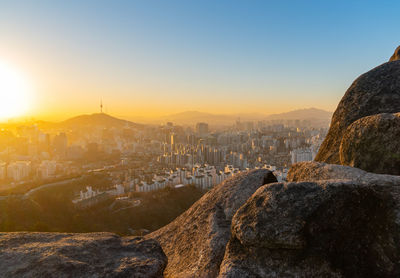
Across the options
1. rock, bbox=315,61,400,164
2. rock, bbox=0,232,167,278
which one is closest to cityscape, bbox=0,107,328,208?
rock, bbox=315,61,400,164

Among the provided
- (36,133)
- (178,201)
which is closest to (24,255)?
(178,201)

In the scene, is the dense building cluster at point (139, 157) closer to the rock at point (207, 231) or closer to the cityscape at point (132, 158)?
the cityscape at point (132, 158)

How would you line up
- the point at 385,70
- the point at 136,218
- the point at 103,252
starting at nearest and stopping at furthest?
the point at 103,252
the point at 385,70
the point at 136,218

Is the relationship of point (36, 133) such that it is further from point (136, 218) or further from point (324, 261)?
point (324, 261)

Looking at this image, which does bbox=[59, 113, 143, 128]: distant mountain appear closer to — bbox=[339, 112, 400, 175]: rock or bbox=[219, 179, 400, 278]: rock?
bbox=[339, 112, 400, 175]: rock

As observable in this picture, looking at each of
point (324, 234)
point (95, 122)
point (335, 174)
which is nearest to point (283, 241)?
point (324, 234)

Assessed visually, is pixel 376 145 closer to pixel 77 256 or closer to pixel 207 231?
pixel 207 231

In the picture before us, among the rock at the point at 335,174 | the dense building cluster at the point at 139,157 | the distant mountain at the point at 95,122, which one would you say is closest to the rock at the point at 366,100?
the rock at the point at 335,174

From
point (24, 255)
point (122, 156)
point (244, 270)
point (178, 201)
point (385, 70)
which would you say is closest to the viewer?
point (244, 270)
